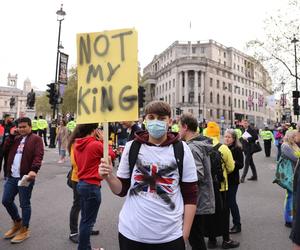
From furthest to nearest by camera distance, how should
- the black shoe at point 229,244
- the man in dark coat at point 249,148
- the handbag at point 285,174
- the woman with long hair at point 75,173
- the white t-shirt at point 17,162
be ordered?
the man in dark coat at point 249,148 < the handbag at point 285,174 < the white t-shirt at point 17,162 < the black shoe at point 229,244 < the woman with long hair at point 75,173

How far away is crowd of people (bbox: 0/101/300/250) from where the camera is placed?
7.58 ft

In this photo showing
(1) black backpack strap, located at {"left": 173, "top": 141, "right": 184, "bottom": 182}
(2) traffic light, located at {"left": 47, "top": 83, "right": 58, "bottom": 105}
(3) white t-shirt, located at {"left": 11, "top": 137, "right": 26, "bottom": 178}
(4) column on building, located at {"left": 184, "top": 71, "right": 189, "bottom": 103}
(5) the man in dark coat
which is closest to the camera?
(1) black backpack strap, located at {"left": 173, "top": 141, "right": 184, "bottom": 182}

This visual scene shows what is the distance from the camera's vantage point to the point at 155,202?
7.55 ft

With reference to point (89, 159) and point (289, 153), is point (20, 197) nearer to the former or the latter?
point (89, 159)

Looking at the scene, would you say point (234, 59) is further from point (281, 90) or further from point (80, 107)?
point (80, 107)

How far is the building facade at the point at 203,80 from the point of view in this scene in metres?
81.4

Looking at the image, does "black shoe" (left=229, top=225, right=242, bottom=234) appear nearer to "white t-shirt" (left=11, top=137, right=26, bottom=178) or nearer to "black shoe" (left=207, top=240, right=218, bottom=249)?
"black shoe" (left=207, top=240, right=218, bottom=249)

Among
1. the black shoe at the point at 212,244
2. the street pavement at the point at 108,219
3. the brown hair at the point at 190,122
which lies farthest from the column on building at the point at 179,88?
the brown hair at the point at 190,122

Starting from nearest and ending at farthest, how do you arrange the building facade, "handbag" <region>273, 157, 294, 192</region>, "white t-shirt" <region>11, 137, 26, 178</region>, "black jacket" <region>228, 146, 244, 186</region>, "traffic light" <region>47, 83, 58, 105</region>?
"white t-shirt" <region>11, 137, 26, 178</region> < "black jacket" <region>228, 146, 244, 186</region> < "handbag" <region>273, 157, 294, 192</region> < "traffic light" <region>47, 83, 58, 105</region> < the building facade

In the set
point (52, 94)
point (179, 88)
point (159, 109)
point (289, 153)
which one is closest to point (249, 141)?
point (289, 153)

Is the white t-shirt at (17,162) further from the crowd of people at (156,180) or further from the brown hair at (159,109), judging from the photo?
the brown hair at (159,109)

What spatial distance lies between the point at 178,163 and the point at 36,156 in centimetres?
322

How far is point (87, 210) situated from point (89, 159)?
626 millimetres

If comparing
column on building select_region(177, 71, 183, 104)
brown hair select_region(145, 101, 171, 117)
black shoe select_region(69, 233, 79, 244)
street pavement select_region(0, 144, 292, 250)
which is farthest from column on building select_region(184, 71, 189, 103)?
brown hair select_region(145, 101, 171, 117)
